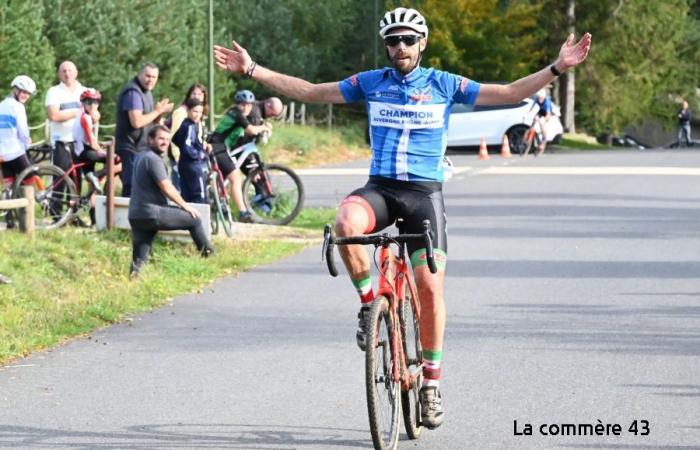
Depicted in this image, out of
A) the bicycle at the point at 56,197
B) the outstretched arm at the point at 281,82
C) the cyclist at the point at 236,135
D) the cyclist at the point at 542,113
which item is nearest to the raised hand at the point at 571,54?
the outstretched arm at the point at 281,82

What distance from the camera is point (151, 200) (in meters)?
14.5

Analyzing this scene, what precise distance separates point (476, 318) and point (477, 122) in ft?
99.0

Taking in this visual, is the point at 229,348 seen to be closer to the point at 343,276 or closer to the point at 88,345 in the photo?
the point at 88,345

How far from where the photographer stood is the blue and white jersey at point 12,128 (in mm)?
17219

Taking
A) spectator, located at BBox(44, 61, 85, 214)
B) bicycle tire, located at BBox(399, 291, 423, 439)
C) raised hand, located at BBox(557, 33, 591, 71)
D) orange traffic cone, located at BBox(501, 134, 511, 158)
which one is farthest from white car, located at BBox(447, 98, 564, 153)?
bicycle tire, located at BBox(399, 291, 423, 439)

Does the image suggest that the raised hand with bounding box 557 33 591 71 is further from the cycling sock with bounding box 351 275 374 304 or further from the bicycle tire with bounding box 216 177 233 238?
the bicycle tire with bounding box 216 177 233 238

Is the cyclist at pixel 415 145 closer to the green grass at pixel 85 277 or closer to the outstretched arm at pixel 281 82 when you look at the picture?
the outstretched arm at pixel 281 82

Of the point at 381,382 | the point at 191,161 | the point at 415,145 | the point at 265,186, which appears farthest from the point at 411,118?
the point at 265,186

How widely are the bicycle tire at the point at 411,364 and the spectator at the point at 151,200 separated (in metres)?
6.65

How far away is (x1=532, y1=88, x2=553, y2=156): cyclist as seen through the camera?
40250 millimetres

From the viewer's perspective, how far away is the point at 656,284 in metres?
13.7

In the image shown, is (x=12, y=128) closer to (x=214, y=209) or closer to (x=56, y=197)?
(x=56, y=197)

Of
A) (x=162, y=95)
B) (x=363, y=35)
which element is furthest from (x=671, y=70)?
(x=162, y=95)

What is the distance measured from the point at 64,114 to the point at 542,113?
82.4ft
